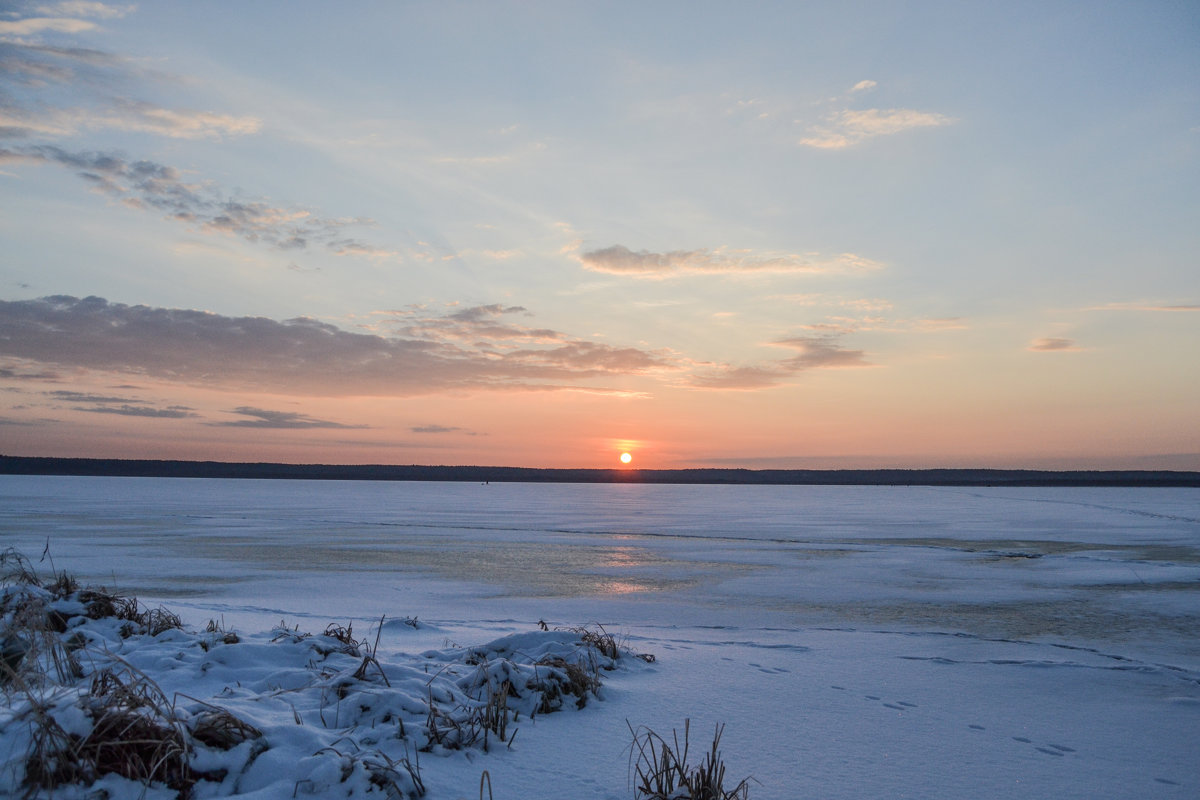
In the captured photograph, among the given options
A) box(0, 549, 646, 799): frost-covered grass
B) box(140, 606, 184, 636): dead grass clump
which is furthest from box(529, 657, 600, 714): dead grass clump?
box(140, 606, 184, 636): dead grass clump

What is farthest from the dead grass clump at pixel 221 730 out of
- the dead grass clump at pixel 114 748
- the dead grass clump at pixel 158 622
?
the dead grass clump at pixel 158 622

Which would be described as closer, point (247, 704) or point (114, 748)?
point (114, 748)

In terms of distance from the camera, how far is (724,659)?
6.05 m

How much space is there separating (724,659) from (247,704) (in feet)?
11.8

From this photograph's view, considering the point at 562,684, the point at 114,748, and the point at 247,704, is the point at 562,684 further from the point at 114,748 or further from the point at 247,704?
the point at 114,748

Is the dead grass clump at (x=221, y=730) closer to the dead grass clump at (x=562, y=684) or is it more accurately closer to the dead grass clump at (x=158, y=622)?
the dead grass clump at (x=562, y=684)

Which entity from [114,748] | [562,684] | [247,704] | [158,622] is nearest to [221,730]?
[114,748]

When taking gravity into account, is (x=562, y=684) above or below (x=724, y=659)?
above

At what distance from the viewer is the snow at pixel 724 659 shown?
351cm

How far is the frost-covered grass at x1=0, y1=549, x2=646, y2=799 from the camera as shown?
273 cm

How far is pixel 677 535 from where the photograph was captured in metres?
20.2

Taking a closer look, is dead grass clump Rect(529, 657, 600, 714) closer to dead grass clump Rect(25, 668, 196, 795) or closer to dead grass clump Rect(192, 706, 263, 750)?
dead grass clump Rect(192, 706, 263, 750)

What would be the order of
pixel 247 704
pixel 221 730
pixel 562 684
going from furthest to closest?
1. pixel 562 684
2. pixel 247 704
3. pixel 221 730

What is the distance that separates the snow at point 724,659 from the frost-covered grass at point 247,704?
0.02 metres
